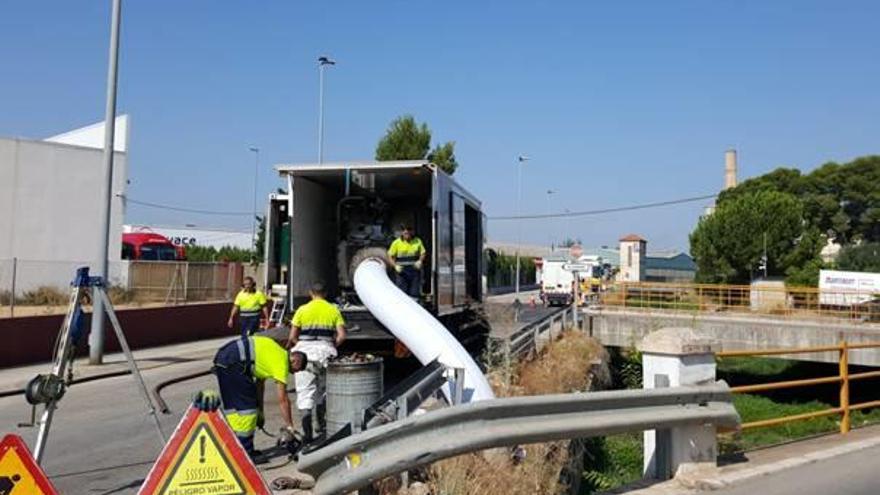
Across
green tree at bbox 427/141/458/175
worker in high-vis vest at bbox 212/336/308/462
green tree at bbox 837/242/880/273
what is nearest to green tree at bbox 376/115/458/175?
green tree at bbox 427/141/458/175

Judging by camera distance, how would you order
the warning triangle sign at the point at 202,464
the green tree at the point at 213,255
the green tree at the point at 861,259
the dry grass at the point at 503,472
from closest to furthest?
the warning triangle sign at the point at 202,464, the dry grass at the point at 503,472, the green tree at the point at 861,259, the green tree at the point at 213,255

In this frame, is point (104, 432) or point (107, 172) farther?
point (107, 172)

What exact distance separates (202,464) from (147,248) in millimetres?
42092

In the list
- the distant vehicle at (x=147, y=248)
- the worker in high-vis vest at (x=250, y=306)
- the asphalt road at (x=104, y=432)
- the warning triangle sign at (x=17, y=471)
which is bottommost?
the asphalt road at (x=104, y=432)

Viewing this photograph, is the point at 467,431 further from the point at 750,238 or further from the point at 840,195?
the point at 840,195

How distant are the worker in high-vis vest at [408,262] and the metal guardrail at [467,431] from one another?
23.2ft

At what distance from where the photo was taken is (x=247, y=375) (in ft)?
23.6

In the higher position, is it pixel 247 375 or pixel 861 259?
pixel 861 259

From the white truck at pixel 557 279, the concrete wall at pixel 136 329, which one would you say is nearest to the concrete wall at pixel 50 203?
the concrete wall at pixel 136 329

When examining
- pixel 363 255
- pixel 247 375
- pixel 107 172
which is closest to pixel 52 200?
pixel 107 172

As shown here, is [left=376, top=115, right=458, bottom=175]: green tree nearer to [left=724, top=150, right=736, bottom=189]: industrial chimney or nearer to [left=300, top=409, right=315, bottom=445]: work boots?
[left=300, top=409, right=315, bottom=445]: work boots

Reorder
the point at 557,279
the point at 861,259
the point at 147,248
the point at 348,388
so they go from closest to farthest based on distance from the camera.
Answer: the point at 348,388 → the point at 147,248 → the point at 861,259 → the point at 557,279

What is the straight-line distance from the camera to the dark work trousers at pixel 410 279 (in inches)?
504

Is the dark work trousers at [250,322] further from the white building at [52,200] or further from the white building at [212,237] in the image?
the white building at [212,237]
